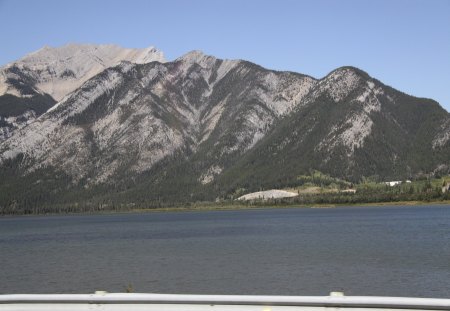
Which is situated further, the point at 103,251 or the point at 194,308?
the point at 103,251

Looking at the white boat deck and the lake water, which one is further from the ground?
the white boat deck

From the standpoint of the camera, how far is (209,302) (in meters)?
13.4

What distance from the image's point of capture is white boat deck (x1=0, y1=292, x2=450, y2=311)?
1244cm

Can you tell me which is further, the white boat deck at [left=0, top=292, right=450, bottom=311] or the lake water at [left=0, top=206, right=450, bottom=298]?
the lake water at [left=0, top=206, right=450, bottom=298]

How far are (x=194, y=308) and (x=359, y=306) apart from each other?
3707 mm

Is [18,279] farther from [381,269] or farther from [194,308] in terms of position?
[194,308]

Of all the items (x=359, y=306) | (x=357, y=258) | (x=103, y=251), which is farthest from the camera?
(x=103, y=251)

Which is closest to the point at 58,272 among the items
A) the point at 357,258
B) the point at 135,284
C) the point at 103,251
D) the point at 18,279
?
the point at 18,279

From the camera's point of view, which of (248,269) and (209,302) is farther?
(248,269)

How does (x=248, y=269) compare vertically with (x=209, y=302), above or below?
below

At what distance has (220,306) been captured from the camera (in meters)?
13.3

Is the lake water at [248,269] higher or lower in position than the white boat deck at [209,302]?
lower

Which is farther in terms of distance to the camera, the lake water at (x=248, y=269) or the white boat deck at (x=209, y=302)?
the lake water at (x=248, y=269)

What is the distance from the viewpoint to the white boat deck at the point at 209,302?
40.8 feet
